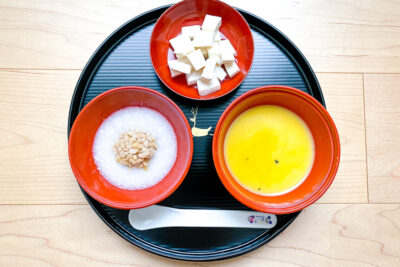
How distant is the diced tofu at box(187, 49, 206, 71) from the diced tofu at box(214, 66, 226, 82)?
5 cm

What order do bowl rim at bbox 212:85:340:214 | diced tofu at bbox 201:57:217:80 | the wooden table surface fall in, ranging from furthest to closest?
the wooden table surface
diced tofu at bbox 201:57:217:80
bowl rim at bbox 212:85:340:214

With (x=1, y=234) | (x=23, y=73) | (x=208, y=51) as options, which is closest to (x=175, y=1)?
(x=208, y=51)

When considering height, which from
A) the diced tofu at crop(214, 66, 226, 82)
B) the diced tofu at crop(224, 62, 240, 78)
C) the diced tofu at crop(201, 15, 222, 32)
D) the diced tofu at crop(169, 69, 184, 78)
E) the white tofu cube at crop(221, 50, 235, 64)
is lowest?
the diced tofu at crop(169, 69, 184, 78)

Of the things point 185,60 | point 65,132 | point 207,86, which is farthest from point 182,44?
point 65,132

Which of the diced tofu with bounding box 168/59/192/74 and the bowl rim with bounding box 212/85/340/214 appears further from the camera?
the diced tofu with bounding box 168/59/192/74

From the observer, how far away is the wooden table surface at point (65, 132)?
40.3 inches

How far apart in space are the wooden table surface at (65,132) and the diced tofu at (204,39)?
204 millimetres

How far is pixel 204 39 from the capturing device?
0.92 metres

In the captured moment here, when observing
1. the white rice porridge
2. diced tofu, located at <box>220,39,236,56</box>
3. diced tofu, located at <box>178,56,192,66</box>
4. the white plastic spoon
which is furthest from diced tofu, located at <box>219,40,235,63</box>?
the white plastic spoon

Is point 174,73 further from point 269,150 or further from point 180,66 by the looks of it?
point 269,150

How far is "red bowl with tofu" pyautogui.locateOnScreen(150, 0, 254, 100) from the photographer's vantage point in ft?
3.04

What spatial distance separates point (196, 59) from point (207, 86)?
0.29ft

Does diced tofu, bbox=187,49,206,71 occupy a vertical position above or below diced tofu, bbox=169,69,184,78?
above

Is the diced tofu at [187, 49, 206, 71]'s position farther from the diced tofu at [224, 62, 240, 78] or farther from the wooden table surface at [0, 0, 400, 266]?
the wooden table surface at [0, 0, 400, 266]
